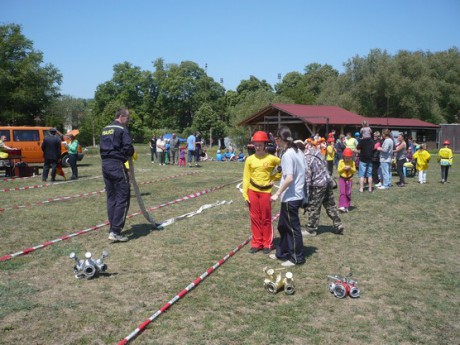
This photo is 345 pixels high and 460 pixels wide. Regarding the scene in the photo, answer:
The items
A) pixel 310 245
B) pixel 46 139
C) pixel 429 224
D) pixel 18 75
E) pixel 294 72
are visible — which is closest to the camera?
pixel 310 245

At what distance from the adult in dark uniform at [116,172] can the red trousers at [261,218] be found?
6.89 feet

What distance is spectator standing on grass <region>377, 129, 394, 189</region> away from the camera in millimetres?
12969

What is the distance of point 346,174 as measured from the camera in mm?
8961

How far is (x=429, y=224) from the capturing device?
27.1ft

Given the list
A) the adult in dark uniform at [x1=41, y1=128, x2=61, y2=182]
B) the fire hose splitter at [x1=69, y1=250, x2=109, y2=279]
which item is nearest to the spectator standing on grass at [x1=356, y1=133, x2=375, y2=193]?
the fire hose splitter at [x1=69, y1=250, x2=109, y2=279]

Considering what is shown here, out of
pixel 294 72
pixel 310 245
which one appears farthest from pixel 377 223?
pixel 294 72

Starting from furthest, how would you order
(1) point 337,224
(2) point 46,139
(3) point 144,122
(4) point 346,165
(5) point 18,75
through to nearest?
(3) point 144,122, (5) point 18,75, (2) point 46,139, (4) point 346,165, (1) point 337,224

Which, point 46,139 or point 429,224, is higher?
point 46,139

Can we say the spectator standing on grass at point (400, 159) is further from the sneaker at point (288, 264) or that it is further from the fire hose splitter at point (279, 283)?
the fire hose splitter at point (279, 283)

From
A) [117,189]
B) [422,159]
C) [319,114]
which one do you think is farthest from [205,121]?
[117,189]

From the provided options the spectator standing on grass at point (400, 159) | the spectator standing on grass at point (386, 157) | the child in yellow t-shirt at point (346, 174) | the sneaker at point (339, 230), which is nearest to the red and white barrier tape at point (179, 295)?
the sneaker at point (339, 230)

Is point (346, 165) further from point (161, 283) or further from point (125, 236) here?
point (161, 283)

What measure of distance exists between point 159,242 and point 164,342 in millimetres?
3235

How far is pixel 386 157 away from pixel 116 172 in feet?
31.1
